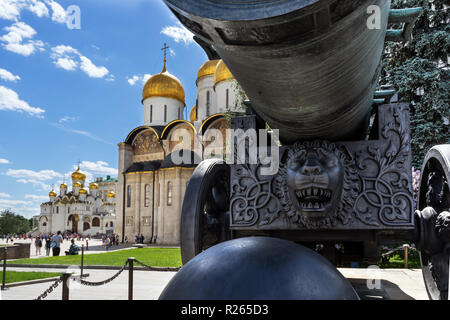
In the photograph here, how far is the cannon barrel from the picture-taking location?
131 centimetres

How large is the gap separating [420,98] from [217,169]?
489 inches

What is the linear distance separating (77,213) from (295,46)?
66.3 meters

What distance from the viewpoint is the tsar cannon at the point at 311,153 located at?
133cm

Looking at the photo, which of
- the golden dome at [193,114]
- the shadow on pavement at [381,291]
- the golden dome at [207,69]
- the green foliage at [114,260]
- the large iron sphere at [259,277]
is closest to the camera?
the large iron sphere at [259,277]

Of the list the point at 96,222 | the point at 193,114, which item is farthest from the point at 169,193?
the point at 96,222

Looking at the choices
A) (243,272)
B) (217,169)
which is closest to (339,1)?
(243,272)

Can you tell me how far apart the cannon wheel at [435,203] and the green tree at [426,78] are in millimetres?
9174

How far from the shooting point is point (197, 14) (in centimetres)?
132

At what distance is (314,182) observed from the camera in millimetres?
2947

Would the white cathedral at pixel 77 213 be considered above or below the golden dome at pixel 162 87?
below

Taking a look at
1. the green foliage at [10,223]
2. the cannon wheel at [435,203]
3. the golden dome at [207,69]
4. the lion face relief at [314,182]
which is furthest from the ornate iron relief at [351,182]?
the green foliage at [10,223]

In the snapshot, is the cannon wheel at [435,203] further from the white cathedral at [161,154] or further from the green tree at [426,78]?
Answer: the white cathedral at [161,154]
